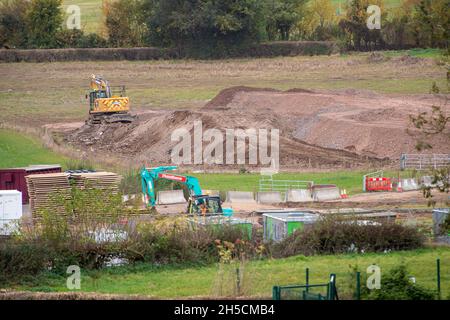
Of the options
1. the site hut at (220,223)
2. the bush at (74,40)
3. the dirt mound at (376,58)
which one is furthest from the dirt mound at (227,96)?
the site hut at (220,223)

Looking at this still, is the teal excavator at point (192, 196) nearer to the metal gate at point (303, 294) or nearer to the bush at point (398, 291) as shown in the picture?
the bush at point (398, 291)

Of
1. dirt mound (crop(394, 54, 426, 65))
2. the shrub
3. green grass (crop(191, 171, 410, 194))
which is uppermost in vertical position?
the shrub

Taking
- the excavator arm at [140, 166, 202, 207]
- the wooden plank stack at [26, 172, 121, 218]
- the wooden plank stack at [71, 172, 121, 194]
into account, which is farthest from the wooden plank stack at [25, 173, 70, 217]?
the excavator arm at [140, 166, 202, 207]

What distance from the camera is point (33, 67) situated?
3602 inches

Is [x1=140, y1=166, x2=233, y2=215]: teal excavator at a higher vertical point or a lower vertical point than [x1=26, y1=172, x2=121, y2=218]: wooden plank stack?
lower

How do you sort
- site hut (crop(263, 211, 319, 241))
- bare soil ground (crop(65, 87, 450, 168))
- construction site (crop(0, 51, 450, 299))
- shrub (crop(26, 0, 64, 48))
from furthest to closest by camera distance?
shrub (crop(26, 0, 64, 48)) < bare soil ground (crop(65, 87, 450, 168)) < construction site (crop(0, 51, 450, 299)) < site hut (crop(263, 211, 319, 241))

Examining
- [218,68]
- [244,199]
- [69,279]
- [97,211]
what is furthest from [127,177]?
[218,68]

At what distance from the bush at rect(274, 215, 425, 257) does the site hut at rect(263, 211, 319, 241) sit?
2.06 ft

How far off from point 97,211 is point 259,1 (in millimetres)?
71568

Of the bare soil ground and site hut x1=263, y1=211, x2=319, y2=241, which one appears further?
the bare soil ground

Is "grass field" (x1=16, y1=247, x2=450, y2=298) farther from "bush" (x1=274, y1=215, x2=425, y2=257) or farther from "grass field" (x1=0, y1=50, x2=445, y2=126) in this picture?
"grass field" (x1=0, y1=50, x2=445, y2=126)

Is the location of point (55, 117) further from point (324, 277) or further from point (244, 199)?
point (324, 277)

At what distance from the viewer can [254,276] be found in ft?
75.1

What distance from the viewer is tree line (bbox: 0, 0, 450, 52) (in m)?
94.9
